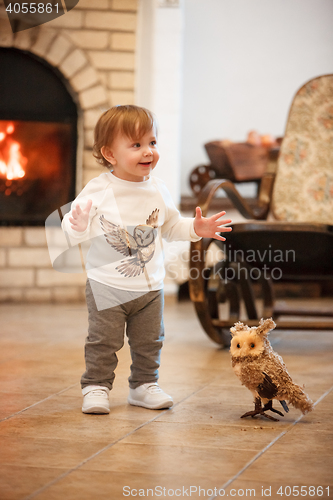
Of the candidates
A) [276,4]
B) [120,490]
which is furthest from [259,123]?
[120,490]

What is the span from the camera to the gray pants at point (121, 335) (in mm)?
1435

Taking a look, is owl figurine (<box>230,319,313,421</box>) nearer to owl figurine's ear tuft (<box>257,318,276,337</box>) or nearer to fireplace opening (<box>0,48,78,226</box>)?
owl figurine's ear tuft (<box>257,318,276,337</box>)

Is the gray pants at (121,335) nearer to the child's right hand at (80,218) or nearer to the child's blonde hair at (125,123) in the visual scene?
the child's right hand at (80,218)

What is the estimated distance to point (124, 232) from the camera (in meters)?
1.45

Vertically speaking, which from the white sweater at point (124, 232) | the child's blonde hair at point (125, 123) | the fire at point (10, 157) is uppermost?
the child's blonde hair at point (125, 123)

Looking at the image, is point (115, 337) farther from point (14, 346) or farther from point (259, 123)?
point (259, 123)

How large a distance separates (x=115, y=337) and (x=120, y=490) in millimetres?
516

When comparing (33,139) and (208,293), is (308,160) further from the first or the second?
(33,139)

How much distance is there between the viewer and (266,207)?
8.02 ft

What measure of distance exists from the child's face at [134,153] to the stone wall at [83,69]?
6.24 ft

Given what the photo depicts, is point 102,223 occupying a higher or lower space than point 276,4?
lower

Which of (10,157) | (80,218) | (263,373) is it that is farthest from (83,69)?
(263,373)

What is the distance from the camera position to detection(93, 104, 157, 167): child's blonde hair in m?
1.41

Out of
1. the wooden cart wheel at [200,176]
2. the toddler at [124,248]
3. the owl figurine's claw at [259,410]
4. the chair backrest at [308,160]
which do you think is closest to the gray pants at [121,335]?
the toddler at [124,248]
